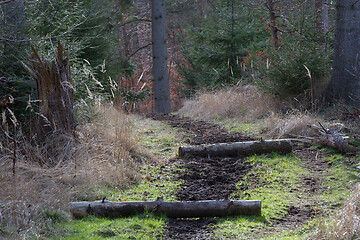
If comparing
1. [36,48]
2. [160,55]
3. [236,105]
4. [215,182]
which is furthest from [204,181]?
[160,55]

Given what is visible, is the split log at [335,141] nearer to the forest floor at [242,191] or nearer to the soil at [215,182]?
the forest floor at [242,191]

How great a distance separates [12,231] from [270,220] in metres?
2.78

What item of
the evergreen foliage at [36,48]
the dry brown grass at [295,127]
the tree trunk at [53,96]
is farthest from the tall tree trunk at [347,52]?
the tree trunk at [53,96]

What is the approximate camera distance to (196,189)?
540cm

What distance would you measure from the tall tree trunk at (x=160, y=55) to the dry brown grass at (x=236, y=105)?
3056 mm

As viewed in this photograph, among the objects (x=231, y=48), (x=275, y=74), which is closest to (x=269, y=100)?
(x=275, y=74)

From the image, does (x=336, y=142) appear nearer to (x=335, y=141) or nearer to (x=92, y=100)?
(x=335, y=141)

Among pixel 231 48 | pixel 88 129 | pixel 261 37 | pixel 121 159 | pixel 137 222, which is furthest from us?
pixel 261 37

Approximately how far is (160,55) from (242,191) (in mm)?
11288

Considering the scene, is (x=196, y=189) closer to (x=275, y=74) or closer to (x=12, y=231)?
(x=12, y=231)

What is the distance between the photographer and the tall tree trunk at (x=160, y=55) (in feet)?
50.9

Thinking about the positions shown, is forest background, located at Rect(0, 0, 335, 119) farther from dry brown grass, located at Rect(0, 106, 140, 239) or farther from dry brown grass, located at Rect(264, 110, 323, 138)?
dry brown grass, located at Rect(264, 110, 323, 138)

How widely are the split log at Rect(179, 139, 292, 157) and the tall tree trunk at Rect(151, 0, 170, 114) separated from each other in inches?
368

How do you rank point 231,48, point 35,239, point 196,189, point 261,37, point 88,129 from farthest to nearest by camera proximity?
point 261,37 < point 231,48 < point 88,129 < point 196,189 < point 35,239
